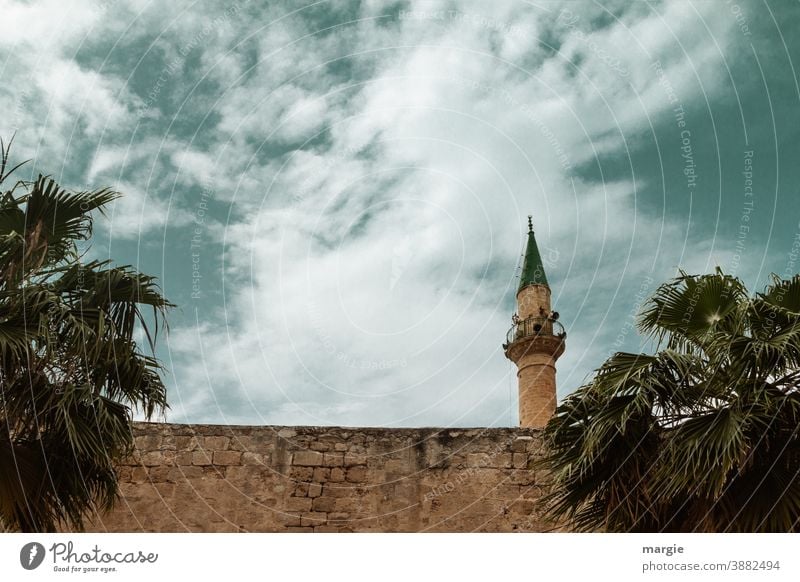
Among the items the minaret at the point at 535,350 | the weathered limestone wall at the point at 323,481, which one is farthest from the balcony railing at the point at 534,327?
the weathered limestone wall at the point at 323,481

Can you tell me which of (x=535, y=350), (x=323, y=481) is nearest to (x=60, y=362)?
(x=323, y=481)

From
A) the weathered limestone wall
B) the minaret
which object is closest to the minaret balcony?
the minaret

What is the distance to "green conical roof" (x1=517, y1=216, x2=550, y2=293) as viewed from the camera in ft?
78.6

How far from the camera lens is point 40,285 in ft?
19.2

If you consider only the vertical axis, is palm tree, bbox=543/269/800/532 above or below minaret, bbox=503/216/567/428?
below

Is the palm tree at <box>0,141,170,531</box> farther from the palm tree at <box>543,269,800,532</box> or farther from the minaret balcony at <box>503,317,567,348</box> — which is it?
the minaret balcony at <box>503,317,567,348</box>

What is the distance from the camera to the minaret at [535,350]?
22047mm

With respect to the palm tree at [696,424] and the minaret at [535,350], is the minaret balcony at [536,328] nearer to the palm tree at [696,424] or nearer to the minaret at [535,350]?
the minaret at [535,350]

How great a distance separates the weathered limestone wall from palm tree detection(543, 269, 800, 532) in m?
2.15
